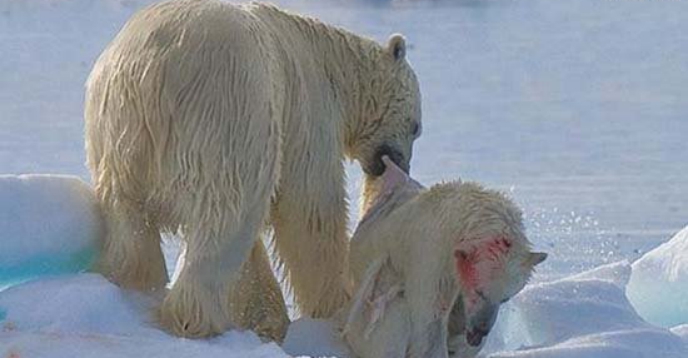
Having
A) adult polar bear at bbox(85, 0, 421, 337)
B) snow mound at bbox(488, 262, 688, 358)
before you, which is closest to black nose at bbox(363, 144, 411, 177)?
adult polar bear at bbox(85, 0, 421, 337)

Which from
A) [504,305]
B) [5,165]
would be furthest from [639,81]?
[504,305]

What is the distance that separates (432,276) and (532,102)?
650 centimetres

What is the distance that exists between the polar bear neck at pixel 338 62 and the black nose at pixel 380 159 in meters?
0.08

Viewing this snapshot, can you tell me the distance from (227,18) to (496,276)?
2.88 ft

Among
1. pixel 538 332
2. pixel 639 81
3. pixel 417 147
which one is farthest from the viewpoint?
pixel 639 81

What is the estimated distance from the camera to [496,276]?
4.23 metres

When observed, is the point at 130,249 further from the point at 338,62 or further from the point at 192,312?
the point at 338,62

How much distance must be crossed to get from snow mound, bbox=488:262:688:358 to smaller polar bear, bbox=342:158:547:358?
0.14 meters

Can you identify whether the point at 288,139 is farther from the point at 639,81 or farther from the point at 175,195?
the point at 639,81

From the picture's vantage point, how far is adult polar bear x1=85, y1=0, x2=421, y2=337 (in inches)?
164

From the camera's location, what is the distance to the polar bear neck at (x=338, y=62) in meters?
4.67

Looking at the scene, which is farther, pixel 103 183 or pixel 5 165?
pixel 5 165

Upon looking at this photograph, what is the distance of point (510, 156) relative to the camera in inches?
347

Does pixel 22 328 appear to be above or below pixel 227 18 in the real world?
below
